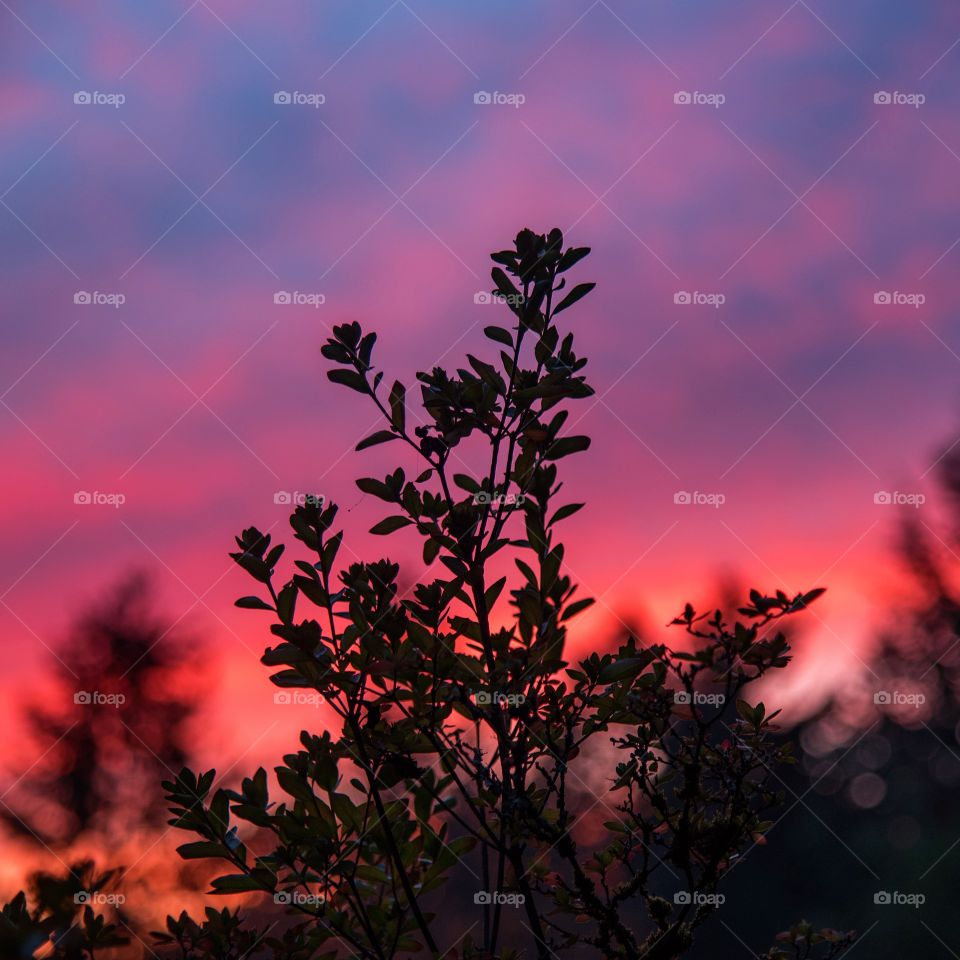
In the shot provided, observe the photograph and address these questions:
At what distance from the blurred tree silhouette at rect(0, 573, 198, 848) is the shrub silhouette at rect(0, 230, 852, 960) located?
31.4ft

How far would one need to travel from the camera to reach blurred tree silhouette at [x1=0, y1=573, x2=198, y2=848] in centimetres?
1139

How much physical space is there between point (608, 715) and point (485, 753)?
35 cm

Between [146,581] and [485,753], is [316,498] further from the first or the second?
[146,581]

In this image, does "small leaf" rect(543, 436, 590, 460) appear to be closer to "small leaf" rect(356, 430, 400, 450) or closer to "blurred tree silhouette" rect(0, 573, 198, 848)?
"small leaf" rect(356, 430, 400, 450)

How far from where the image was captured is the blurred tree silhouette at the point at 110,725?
11.4 meters

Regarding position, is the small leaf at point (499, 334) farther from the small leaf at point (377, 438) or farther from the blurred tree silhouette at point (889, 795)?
the blurred tree silhouette at point (889, 795)

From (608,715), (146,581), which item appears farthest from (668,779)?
(146,581)

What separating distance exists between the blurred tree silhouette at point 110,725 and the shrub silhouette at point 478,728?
31.4ft

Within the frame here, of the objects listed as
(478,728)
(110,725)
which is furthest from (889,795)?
(478,728)

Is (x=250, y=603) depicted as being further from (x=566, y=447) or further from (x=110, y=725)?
(x=110, y=725)

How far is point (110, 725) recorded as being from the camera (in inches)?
473

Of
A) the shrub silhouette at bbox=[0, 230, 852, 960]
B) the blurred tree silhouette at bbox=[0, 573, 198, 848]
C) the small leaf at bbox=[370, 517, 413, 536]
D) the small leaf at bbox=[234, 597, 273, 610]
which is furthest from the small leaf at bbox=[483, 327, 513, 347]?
the blurred tree silhouette at bbox=[0, 573, 198, 848]

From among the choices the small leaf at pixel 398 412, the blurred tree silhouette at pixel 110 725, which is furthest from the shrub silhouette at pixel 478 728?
the blurred tree silhouette at pixel 110 725

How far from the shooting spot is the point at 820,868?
51.6 feet
